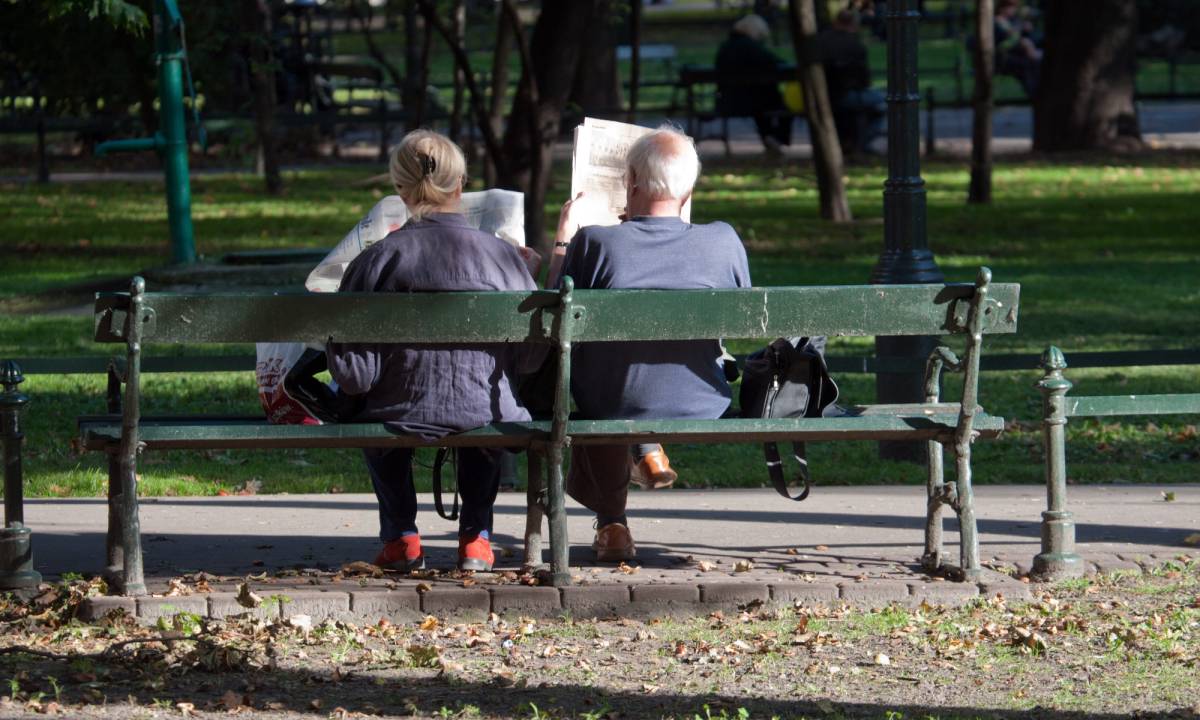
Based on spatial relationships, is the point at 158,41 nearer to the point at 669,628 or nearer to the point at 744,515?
the point at 744,515

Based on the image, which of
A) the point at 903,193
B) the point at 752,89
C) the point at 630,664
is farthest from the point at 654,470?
the point at 752,89

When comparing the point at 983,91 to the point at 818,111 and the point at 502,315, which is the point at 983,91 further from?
the point at 502,315

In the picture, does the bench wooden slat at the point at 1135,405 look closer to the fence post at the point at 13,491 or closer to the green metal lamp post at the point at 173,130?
the fence post at the point at 13,491

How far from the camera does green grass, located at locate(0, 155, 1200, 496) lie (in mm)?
8242

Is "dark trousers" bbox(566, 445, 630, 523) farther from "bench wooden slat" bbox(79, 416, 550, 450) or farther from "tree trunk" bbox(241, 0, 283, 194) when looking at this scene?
"tree trunk" bbox(241, 0, 283, 194)

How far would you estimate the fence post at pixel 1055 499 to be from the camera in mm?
5691

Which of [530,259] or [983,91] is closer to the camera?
[530,259]

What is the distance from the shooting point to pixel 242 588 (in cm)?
514

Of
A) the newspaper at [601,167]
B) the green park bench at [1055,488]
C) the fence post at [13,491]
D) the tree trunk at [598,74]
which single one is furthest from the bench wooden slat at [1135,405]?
the tree trunk at [598,74]

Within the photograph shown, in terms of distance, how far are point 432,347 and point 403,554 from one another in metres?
0.72

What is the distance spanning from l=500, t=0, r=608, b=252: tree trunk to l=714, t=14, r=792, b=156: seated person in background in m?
8.03

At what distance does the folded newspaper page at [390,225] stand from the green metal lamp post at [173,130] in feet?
22.4

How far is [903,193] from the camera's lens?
7.95 metres

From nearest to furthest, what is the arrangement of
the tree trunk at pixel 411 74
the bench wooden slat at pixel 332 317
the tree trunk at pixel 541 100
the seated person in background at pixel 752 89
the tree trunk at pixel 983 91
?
the bench wooden slat at pixel 332 317, the tree trunk at pixel 541 100, the tree trunk at pixel 983 91, the tree trunk at pixel 411 74, the seated person in background at pixel 752 89
